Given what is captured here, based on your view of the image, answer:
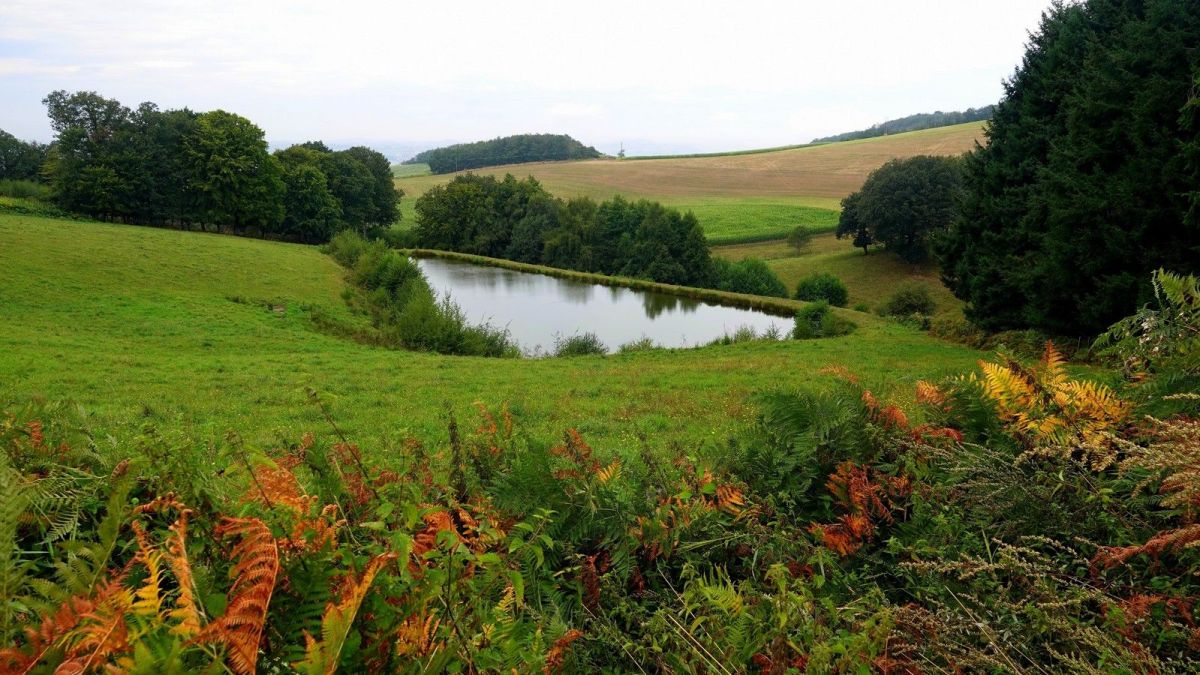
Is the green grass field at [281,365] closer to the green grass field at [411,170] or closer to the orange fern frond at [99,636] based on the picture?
the orange fern frond at [99,636]

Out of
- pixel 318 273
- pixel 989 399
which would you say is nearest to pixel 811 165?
pixel 318 273

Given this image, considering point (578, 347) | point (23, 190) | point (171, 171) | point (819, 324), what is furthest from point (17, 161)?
point (819, 324)

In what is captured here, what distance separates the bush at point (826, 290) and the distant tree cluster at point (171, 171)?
141ft

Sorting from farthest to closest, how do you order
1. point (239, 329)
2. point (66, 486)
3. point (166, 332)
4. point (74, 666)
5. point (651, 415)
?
point (239, 329) → point (166, 332) → point (651, 415) → point (66, 486) → point (74, 666)

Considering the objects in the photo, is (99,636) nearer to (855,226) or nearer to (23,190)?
(855,226)

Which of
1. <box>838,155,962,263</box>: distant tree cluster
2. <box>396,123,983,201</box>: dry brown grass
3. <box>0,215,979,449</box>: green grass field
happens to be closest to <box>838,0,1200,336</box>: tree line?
<box>0,215,979,449</box>: green grass field

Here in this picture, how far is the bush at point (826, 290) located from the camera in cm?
4603

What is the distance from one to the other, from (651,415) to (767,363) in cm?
828

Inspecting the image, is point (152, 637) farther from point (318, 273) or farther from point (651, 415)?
point (318, 273)

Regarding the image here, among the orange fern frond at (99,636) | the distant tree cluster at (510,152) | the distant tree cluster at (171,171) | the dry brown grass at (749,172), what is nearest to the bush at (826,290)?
the dry brown grass at (749,172)

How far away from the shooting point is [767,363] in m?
18.8

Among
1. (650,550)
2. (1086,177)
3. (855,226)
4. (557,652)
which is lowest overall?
(855,226)

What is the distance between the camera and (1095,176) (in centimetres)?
1612

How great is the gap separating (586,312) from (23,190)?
47146 mm
